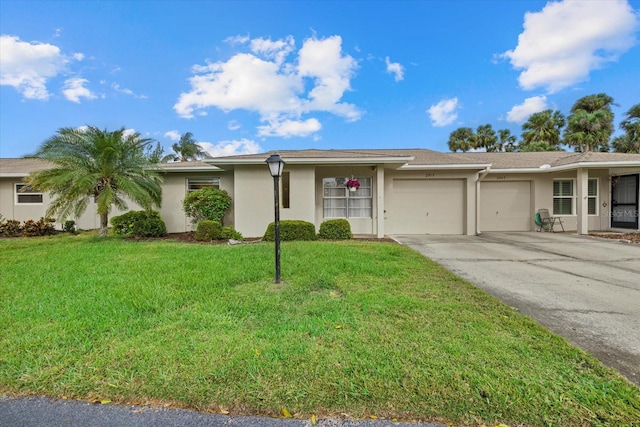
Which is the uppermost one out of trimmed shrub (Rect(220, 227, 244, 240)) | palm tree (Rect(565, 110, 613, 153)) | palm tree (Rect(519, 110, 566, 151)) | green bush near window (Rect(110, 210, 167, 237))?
palm tree (Rect(519, 110, 566, 151))

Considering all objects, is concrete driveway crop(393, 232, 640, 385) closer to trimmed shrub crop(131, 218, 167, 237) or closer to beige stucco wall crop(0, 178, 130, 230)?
trimmed shrub crop(131, 218, 167, 237)

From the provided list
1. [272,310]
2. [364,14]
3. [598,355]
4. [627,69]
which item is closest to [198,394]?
[272,310]

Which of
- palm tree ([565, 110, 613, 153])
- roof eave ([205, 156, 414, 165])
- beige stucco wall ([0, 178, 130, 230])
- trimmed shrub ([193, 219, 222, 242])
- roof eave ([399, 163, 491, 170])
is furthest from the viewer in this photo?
palm tree ([565, 110, 613, 153])

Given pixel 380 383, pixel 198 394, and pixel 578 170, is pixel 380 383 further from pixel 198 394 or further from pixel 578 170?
pixel 578 170

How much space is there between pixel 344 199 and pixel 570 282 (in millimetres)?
7421

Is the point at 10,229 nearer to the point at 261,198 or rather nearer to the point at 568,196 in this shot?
the point at 261,198

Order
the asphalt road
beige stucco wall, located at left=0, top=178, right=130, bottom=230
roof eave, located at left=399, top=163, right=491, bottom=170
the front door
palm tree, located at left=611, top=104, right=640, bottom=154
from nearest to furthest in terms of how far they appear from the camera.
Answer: the asphalt road
roof eave, located at left=399, top=163, right=491, bottom=170
the front door
beige stucco wall, located at left=0, top=178, right=130, bottom=230
palm tree, located at left=611, top=104, right=640, bottom=154

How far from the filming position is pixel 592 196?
12.2 m

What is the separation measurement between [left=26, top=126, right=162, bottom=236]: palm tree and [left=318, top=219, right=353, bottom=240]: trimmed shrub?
601 centimetres

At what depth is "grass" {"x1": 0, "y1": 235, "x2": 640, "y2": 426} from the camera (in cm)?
197

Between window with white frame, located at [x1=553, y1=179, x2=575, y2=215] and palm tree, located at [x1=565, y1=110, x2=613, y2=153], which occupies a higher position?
palm tree, located at [x1=565, y1=110, x2=613, y2=153]

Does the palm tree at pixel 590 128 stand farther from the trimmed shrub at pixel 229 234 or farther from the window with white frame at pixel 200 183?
the window with white frame at pixel 200 183

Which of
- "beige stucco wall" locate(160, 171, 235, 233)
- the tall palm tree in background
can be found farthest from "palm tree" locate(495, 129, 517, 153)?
"beige stucco wall" locate(160, 171, 235, 233)

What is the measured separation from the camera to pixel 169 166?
12008 mm
